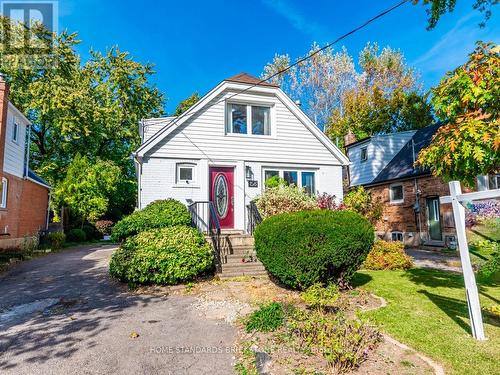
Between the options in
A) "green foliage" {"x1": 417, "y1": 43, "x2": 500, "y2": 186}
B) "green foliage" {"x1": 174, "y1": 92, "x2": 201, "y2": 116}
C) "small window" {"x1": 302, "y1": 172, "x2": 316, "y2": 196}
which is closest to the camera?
"green foliage" {"x1": 417, "y1": 43, "x2": 500, "y2": 186}

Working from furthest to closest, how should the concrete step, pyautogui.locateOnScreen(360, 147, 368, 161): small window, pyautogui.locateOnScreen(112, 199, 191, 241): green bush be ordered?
pyautogui.locateOnScreen(360, 147, 368, 161): small window, pyautogui.locateOnScreen(112, 199, 191, 241): green bush, the concrete step

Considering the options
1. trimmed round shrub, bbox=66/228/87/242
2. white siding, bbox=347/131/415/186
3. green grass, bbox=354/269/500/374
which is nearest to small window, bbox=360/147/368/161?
white siding, bbox=347/131/415/186

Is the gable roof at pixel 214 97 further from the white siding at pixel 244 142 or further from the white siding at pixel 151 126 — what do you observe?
the white siding at pixel 151 126

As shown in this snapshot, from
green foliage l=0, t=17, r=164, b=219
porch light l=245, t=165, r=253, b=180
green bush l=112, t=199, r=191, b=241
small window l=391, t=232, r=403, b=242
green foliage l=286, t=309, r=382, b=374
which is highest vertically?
green foliage l=0, t=17, r=164, b=219

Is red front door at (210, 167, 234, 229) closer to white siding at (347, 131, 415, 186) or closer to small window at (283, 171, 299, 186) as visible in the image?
small window at (283, 171, 299, 186)

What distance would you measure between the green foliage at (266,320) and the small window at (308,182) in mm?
8915

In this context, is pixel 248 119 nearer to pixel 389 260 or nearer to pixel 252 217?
pixel 252 217

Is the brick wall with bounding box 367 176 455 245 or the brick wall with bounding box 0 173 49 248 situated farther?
the brick wall with bounding box 367 176 455 245

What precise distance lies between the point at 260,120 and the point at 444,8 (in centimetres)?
766

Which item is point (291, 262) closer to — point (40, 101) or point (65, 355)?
point (65, 355)

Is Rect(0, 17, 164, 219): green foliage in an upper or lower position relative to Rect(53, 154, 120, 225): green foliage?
upper

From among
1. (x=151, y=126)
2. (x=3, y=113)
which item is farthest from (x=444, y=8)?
(x=3, y=113)

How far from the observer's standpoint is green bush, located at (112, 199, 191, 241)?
929cm

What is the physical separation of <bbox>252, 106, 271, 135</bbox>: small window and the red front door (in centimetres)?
230
